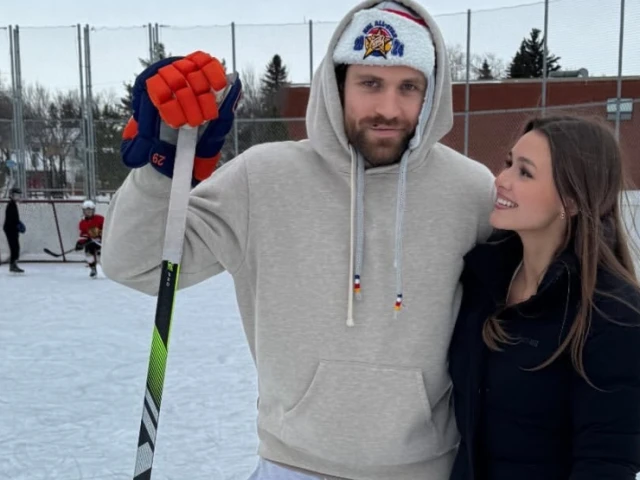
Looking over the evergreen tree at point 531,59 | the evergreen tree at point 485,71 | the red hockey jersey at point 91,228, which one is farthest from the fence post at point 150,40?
the evergreen tree at point 531,59

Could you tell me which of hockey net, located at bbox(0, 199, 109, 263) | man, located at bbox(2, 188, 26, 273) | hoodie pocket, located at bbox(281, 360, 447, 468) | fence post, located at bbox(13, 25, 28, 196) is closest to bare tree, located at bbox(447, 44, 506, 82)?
hockey net, located at bbox(0, 199, 109, 263)

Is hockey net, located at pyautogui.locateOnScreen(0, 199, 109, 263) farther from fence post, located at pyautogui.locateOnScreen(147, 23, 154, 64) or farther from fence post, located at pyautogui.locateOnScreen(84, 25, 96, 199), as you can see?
fence post, located at pyautogui.locateOnScreen(147, 23, 154, 64)

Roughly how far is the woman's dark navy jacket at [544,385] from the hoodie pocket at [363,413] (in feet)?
0.38

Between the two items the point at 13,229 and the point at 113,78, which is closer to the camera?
the point at 13,229

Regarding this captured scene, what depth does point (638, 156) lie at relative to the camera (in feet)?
37.5

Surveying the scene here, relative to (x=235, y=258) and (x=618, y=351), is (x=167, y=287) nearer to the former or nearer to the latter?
(x=235, y=258)

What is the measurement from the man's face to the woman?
26 cm

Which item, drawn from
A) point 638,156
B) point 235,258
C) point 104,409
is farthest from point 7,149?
point 235,258

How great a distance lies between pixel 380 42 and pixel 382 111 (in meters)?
0.17

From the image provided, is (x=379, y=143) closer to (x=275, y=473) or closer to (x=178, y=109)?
(x=178, y=109)

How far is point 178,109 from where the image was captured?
1359 mm

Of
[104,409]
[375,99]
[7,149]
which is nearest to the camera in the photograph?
[375,99]

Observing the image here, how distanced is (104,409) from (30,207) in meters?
9.22

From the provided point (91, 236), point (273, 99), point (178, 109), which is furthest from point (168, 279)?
point (273, 99)
